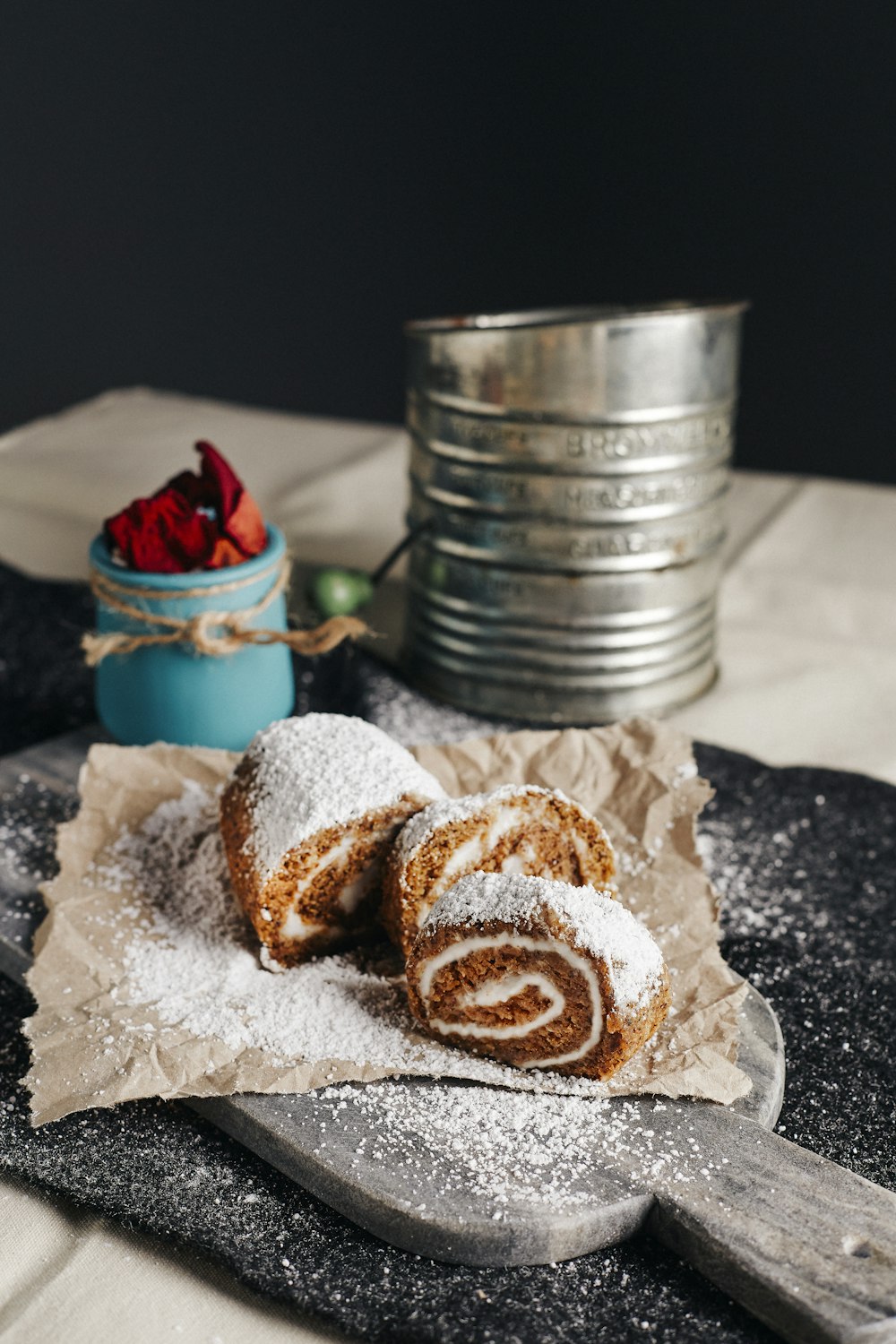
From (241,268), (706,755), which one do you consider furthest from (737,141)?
(706,755)

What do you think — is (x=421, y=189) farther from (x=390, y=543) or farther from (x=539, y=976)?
(x=539, y=976)

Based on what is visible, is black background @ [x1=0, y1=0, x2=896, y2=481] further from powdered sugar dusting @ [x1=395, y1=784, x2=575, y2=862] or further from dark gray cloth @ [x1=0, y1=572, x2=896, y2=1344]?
powdered sugar dusting @ [x1=395, y1=784, x2=575, y2=862]

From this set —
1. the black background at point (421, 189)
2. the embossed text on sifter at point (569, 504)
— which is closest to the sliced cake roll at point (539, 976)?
the embossed text on sifter at point (569, 504)

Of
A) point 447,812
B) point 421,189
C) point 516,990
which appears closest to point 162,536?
point 447,812

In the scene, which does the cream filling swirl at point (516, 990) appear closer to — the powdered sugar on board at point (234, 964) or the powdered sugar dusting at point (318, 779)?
the powdered sugar on board at point (234, 964)

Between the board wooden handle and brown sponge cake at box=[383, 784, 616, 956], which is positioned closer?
the board wooden handle

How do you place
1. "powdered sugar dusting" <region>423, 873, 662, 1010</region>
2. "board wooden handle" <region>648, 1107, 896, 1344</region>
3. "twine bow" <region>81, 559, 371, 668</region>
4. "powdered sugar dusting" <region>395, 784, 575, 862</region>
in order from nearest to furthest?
"board wooden handle" <region>648, 1107, 896, 1344</region> < "powdered sugar dusting" <region>423, 873, 662, 1010</region> < "powdered sugar dusting" <region>395, 784, 575, 862</region> < "twine bow" <region>81, 559, 371, 668</region>

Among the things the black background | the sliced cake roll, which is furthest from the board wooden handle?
the black background
